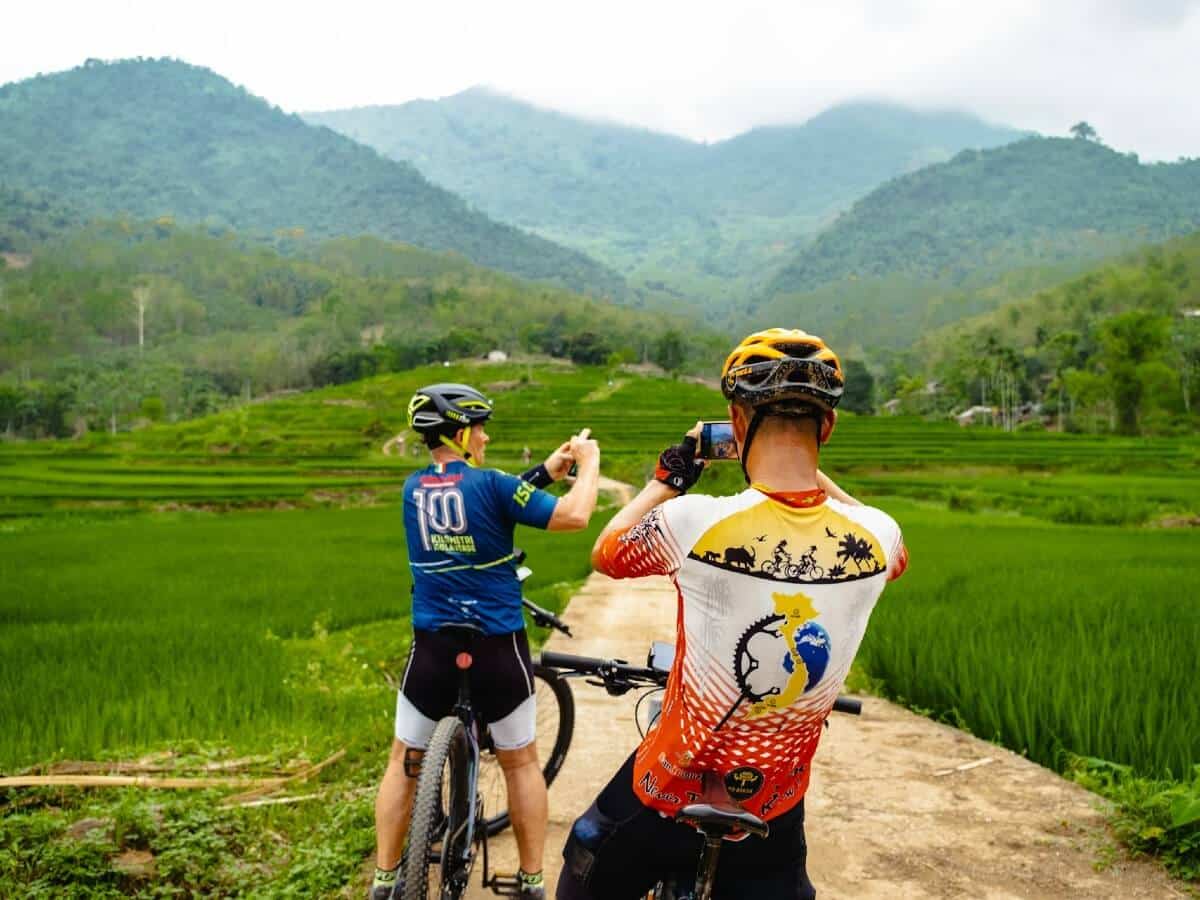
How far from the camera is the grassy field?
3.96 meters

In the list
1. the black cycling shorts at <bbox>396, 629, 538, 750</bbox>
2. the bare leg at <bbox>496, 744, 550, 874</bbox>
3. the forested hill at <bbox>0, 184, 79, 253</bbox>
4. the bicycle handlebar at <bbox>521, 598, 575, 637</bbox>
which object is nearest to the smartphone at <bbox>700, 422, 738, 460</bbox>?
the black cycling shorts at <bbox>396, 629, 538, 750</bbox>

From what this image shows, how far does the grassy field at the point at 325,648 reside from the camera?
3965 mm

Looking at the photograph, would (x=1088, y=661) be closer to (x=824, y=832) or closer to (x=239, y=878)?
(x=824, y=832)

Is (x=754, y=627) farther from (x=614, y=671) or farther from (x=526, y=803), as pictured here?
(x=526, y=803)

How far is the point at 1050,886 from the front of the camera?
3.52 meters

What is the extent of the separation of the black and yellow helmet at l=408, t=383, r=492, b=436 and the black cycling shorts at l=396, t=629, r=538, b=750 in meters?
0.74

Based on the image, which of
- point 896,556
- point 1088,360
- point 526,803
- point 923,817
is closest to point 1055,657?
point 923,817

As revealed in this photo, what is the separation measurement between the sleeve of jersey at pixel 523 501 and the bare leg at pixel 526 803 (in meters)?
0.87

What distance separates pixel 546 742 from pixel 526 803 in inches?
54.4

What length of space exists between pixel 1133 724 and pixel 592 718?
310 centimetres

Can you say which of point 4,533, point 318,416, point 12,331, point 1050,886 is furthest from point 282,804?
point 12,331

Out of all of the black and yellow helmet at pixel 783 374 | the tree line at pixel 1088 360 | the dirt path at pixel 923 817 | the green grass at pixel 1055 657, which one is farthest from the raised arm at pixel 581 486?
the tree line at pixel 1088 360

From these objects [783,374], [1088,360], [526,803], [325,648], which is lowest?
[325,648]

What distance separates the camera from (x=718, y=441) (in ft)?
6.97
